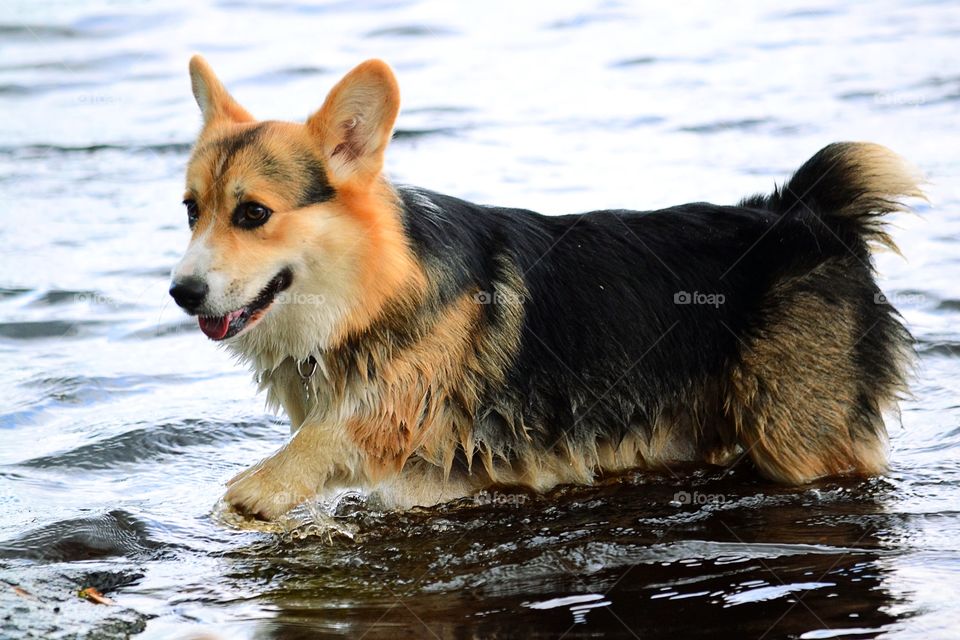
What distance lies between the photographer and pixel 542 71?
13.4 metres

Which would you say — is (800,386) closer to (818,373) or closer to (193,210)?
(818,373)

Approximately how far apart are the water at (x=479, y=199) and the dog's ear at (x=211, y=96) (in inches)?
66.7

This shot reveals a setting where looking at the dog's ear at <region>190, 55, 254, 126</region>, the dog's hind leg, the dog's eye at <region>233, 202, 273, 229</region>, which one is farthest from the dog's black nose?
the dog's hind leg

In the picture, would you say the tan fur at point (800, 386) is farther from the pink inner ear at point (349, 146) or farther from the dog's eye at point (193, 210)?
the dog's eye at point (193, 210)

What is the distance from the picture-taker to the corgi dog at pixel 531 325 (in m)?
4.84

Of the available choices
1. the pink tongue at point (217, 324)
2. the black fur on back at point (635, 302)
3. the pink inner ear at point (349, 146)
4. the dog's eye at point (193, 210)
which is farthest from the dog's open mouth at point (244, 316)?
the black fur on back at point (635, 302)

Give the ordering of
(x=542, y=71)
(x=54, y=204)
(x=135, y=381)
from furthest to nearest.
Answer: (x=542, y=71), (x=54, y=204), (x=135, y=381)

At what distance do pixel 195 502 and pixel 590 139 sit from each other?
6500 mm

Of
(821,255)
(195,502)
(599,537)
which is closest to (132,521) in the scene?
(195,502)

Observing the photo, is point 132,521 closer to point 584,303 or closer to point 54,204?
point 584,303

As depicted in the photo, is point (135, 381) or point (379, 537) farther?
point (135, 381)

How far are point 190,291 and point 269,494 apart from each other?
3.05 feet

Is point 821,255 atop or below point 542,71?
below

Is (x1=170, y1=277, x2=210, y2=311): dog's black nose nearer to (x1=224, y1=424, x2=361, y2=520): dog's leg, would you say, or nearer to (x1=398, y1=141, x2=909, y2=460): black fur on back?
(x1=224, y1=424, x2=361, y2=520): dog's leg
